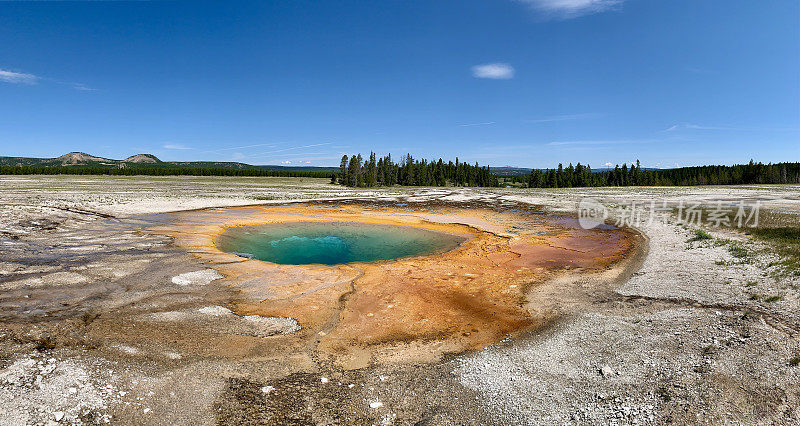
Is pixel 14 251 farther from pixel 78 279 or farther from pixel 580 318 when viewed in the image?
pixel 580 318

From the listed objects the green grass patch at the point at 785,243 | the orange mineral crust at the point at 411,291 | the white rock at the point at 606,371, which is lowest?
the orange mineral crust at the point at 411,291

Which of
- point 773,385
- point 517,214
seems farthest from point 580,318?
point 517,214

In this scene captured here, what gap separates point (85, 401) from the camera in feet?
17.9

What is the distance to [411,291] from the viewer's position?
11477 mm

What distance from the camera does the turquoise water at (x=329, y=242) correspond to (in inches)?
687

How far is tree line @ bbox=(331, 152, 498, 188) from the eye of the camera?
98.4 meters

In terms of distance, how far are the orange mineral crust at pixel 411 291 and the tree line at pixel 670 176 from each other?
348ft

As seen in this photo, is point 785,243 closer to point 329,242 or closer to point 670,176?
point 329,242

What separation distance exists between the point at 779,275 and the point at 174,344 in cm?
1630

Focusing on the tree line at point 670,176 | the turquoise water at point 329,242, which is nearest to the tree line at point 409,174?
the tree line at point 670,176

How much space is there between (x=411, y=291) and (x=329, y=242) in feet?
35.6

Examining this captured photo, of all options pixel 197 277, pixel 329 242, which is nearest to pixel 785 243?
pixel 329 242

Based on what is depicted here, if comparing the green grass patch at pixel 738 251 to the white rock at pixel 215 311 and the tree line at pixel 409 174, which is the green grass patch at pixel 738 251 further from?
the tree line at pixel 409 174

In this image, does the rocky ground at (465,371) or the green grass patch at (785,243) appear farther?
the green grass patch at (785,243)
